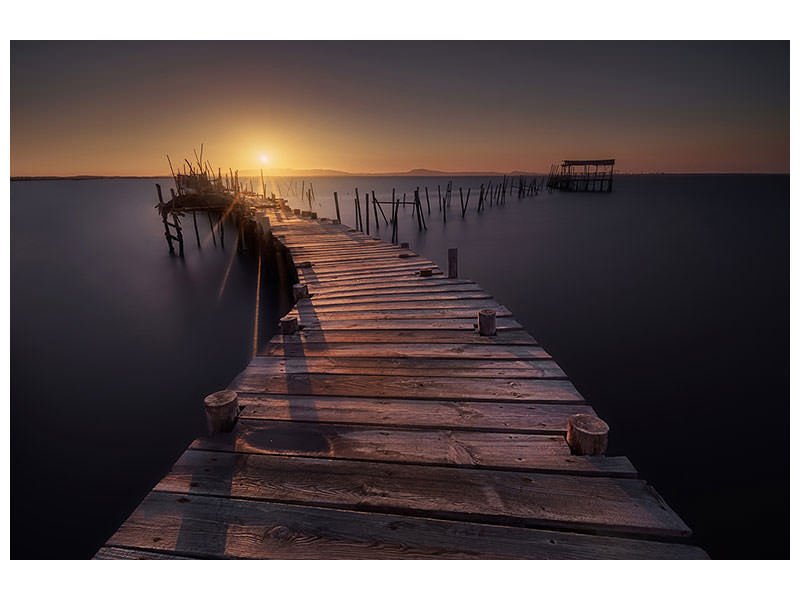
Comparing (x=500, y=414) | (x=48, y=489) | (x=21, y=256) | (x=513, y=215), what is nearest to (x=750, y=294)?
(x=500, y=414)

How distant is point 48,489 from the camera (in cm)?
566

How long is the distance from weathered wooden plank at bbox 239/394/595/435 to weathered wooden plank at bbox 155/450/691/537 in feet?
1.65

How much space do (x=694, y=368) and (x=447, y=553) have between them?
9.13 metres

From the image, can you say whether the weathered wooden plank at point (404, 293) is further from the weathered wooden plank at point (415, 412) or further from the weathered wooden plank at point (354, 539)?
the weathered wooden plank at point (354, 539)

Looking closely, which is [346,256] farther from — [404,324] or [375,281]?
[404,324]

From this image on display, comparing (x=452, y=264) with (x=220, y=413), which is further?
(x=452, y=264)

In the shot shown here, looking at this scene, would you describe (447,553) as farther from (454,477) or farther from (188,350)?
(188,350)

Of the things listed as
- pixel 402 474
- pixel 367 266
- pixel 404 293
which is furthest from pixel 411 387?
pixel 367 266

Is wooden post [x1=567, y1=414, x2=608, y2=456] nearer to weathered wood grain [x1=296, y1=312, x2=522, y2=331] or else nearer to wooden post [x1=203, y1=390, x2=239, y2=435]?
weathered wood grain [x1=296, y1=312, x2=522, y2=331]

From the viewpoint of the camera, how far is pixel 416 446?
299 cm

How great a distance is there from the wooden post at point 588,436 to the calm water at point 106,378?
6.15 meters

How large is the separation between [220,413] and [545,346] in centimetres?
867

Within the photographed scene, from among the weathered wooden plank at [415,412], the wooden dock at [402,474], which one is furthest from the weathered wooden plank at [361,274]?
the weathered wooden plank at [415,412]

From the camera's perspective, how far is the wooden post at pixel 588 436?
9.11 feet
